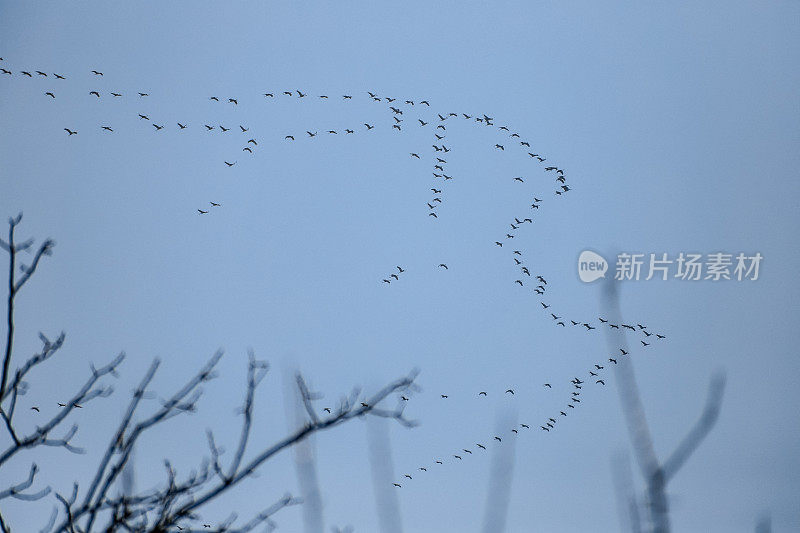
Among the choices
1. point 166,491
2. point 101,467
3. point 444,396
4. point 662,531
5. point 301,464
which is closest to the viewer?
point 662,531

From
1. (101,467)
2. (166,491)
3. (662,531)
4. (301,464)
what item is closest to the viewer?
(662,531)

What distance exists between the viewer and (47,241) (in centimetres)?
351

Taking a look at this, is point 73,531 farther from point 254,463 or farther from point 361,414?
point 361,414

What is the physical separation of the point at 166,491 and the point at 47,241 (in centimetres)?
130

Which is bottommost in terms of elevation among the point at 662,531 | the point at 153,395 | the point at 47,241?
the point at 662,531

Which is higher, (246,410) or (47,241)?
(47,241)

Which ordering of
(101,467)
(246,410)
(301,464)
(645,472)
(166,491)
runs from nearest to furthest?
(645,472), (301,464), (101,467), (246,410), (166,491)

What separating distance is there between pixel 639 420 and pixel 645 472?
0.14m

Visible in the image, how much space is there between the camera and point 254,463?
9.25 ft

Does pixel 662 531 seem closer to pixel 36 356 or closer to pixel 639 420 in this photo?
pixel 639 420

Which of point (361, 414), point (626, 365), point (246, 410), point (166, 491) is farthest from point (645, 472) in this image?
point (166, 491)

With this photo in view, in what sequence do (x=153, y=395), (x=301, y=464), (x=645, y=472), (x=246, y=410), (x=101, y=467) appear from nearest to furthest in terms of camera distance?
(x=645, y=472) → (x=301, y=464) → (x=101, y=467) → (x=246, y=410) → (x=153, y=395)

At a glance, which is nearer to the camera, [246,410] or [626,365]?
[626,365]

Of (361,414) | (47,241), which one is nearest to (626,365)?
(361,414)
